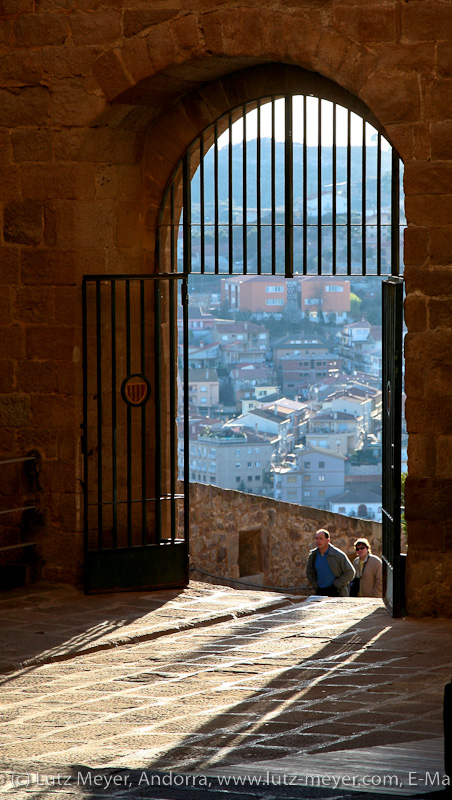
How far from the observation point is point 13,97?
22.5 feet

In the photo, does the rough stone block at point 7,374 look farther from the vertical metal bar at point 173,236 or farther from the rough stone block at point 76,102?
the rough stone block at point 76,102

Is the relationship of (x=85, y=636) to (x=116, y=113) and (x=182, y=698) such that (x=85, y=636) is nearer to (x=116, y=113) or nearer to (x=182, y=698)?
(x=182, y=698)

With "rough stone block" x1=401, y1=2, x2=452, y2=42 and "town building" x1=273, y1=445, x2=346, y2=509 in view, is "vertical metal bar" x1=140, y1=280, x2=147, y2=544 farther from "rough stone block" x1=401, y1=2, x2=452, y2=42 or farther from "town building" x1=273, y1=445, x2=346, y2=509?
"town building" x1=273, y1=445, x2=346, y2=509

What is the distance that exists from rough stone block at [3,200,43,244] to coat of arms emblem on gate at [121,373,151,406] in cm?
108

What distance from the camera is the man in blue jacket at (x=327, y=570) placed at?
8.16m

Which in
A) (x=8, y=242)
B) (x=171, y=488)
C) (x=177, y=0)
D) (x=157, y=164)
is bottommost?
(x=171, y=488)

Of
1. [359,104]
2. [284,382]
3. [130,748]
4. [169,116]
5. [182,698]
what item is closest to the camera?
[130,748]

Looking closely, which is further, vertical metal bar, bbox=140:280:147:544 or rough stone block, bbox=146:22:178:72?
vertical metal bar, bbox=140:280:147:544

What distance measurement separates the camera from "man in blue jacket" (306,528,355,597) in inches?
321

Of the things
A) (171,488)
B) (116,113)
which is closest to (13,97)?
(116,113)

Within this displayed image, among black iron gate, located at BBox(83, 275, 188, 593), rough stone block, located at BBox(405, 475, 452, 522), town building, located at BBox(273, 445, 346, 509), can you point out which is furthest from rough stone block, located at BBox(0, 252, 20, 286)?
town building, located at BBox(273, 445, 346, 509)

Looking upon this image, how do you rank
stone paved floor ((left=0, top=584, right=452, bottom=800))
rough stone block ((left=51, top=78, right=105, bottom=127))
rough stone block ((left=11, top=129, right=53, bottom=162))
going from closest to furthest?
stone paved floor ((left=0, top=584, right=452, bottom=800)), rough stone block ((left=51, top=78, right=105, bottom=127)), rough stone block ((left=11, top=129, right=53, bottom=162))

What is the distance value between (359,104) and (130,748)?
431 centimetres

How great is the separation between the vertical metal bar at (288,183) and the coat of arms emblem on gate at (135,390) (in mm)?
1197
